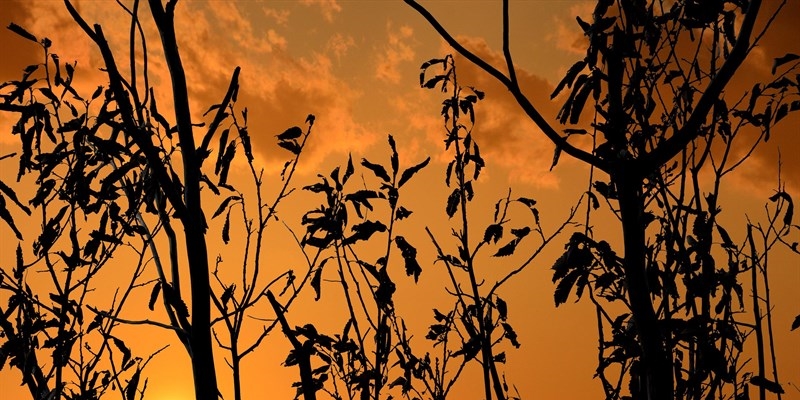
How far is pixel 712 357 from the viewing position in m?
2.50

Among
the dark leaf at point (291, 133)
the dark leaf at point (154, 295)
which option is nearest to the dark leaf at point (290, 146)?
the dark leaf at point (291, 133)

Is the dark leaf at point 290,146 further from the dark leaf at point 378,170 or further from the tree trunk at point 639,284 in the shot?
the tree trunk at point 639,284

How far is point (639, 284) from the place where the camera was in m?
1.26

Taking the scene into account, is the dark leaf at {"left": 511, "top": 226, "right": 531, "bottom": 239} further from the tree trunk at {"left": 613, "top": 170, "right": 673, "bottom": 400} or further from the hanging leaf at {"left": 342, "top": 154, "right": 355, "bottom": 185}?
the tree trunk at {"left": 613, "top": 170, "right": 673, "bottom": 400}

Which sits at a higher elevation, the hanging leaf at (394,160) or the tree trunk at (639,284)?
the hanging leaf at (394,160)

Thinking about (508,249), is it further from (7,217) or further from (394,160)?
(7,217)

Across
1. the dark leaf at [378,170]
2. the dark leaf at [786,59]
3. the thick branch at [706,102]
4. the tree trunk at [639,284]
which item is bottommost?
the tree trunk at [639,284]

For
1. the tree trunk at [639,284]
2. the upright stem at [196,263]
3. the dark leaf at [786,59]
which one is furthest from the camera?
the dark leaf at [786,59]

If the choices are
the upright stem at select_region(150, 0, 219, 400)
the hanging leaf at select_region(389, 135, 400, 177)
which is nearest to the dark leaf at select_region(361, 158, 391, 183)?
the hanging leaf at select_region(389, 135, 400, 177)

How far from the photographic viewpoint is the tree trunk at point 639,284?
1264mm

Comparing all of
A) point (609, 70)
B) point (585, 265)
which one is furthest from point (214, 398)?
point (585, 265)

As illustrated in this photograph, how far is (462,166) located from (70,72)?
8.44 ft

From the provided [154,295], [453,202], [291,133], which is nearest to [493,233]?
[453,202]

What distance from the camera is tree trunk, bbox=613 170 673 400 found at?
126 cm
